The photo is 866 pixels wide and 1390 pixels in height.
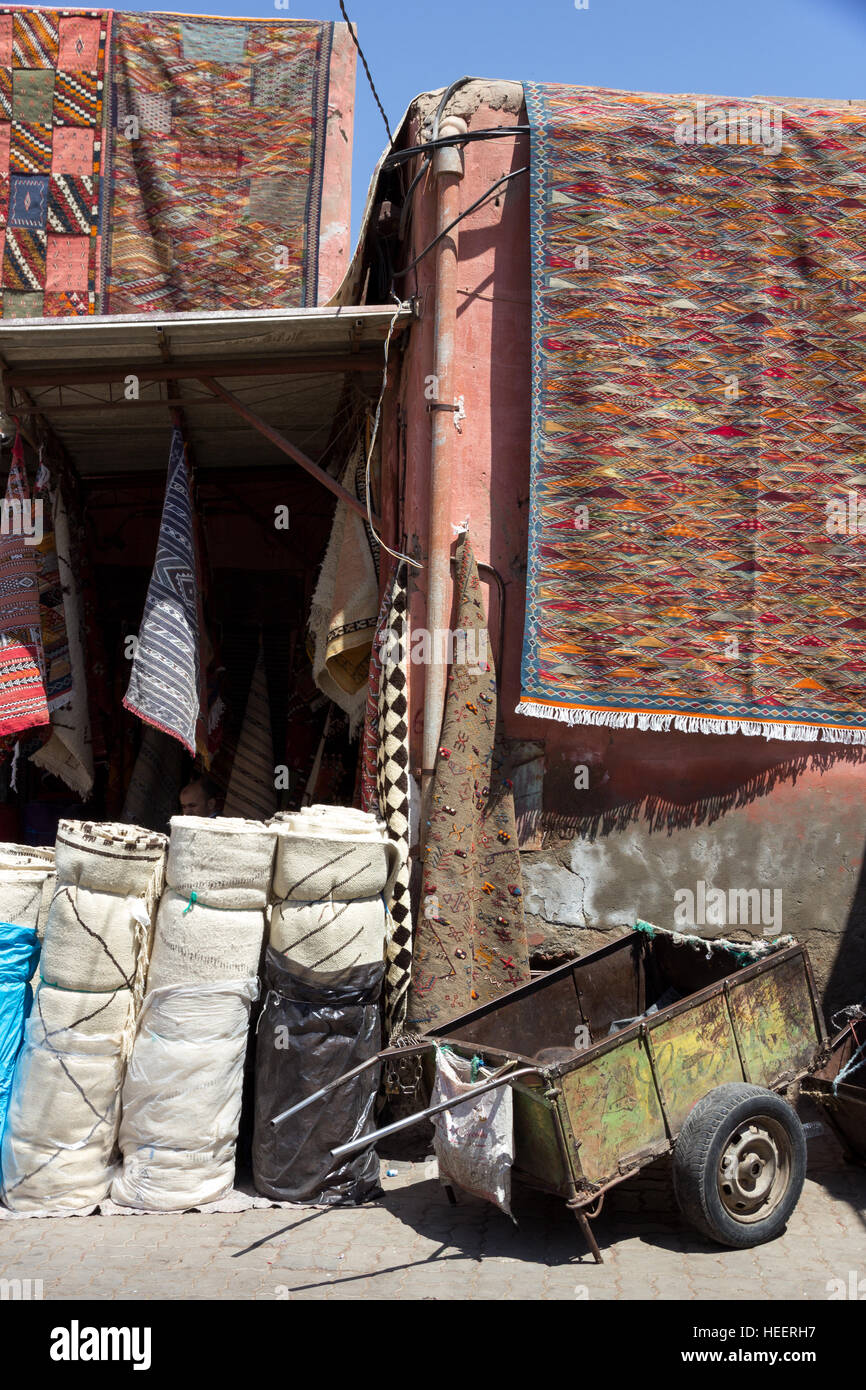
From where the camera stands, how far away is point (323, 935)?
472 cm

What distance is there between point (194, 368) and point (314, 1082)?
3.77 m

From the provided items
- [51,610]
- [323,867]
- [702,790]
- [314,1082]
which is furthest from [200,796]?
[702,790]

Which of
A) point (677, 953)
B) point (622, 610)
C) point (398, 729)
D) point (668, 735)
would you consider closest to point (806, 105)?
point (622, 610)

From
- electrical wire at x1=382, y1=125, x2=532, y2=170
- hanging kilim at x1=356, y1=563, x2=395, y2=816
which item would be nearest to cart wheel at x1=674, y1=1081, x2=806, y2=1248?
hanging kilim at x1=356, y1=563, x2=395, y2=816

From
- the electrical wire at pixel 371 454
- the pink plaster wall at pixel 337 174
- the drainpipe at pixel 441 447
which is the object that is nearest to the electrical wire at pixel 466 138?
the drainpipe at pixel 441 447

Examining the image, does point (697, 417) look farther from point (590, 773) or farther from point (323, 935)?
point (323, 935)

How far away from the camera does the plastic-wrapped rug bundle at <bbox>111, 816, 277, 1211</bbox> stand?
4516 mm

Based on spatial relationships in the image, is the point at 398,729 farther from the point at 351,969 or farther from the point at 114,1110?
the point at 114,1110

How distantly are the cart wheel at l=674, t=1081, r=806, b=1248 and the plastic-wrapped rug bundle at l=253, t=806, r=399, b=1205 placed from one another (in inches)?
53.1

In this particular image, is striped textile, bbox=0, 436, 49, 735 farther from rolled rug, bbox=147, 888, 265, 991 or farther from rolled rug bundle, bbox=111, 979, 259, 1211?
rolled rug bundle, bbox=111, 979, 259, 1211

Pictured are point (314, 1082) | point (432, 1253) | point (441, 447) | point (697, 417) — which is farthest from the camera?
point (697, 417)

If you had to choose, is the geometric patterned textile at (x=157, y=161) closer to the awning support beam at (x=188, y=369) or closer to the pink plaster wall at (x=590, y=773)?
the awning support beam at (x=188, y=369)

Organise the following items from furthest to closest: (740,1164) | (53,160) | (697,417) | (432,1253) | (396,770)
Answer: (53,160)
(697,417)
(396,770)
(740,1164)
(432,1253)

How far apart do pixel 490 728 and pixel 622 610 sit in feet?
2.94
